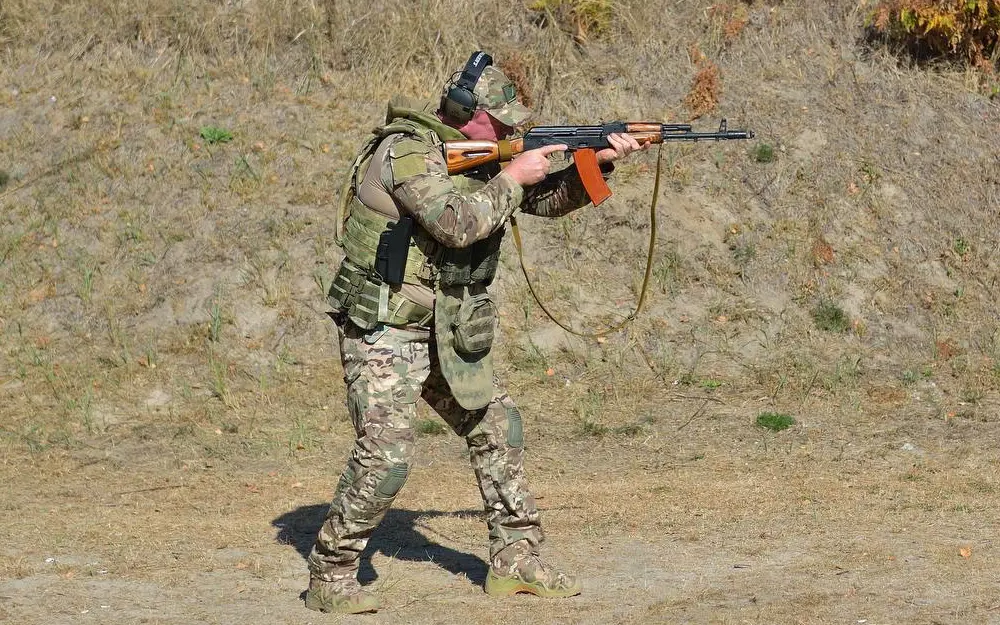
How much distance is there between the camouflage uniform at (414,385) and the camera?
4918 millimetres

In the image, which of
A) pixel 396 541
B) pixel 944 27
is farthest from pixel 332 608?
pixel 944 27

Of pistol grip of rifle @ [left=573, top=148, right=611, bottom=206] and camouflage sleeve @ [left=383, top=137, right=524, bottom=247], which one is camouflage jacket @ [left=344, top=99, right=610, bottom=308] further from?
pistol grip of rifle @ [left=573, top=148, right=611, bottom=206]

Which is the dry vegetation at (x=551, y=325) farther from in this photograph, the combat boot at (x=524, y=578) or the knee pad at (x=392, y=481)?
the knee pad at (x=392, y=481)

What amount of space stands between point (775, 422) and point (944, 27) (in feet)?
15.6

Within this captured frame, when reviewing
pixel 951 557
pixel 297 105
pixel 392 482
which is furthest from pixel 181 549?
pixel 297 105

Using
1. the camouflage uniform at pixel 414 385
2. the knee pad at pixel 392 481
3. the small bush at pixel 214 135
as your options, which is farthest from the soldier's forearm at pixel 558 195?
the small bush at pixel 214 135

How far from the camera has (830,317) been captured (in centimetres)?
1002

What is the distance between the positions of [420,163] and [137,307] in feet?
19.8

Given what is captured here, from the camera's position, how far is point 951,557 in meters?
5.87

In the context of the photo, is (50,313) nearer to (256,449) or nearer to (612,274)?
(256,449)

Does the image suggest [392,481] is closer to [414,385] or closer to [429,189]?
[414,385]

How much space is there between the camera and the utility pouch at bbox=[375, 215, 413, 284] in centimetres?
501

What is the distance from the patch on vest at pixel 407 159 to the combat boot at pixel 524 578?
1.73 meters

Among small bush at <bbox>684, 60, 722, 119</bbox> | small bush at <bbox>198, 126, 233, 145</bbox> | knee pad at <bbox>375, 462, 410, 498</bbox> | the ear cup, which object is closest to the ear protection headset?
the ear cup
